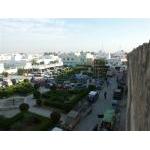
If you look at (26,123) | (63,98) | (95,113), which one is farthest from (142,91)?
(63,98)

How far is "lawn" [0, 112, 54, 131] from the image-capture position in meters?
7.59

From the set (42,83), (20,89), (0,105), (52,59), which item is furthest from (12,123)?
(52,59)

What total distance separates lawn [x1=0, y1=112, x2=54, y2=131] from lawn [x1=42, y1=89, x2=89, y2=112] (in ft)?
4.74

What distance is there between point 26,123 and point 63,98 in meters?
3.21

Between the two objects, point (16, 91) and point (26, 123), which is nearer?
point (26, 123)

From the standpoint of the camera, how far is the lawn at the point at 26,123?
7590 millimetres

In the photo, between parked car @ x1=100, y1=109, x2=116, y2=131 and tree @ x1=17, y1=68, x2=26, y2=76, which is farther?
tree @ x1=17, y1=68, x2=26, y2=76

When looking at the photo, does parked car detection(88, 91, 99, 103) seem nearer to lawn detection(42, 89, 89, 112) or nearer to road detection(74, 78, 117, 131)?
road detection(74, 78, 117, 131)

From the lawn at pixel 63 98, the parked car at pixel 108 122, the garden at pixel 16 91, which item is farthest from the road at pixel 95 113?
the garden at pixel 16 91

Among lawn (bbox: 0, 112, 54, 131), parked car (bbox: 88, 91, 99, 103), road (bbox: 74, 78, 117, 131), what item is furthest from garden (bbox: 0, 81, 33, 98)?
lawn (bbox: 0, 112, 54, 131)

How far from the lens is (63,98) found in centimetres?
1115

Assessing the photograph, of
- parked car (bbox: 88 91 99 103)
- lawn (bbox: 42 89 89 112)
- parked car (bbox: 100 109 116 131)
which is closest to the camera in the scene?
parked car (bbox: 100 109 116 131)

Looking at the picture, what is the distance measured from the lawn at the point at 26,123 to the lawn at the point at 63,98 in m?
1.44

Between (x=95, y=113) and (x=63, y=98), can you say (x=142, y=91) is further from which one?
(x=63, y=98)
